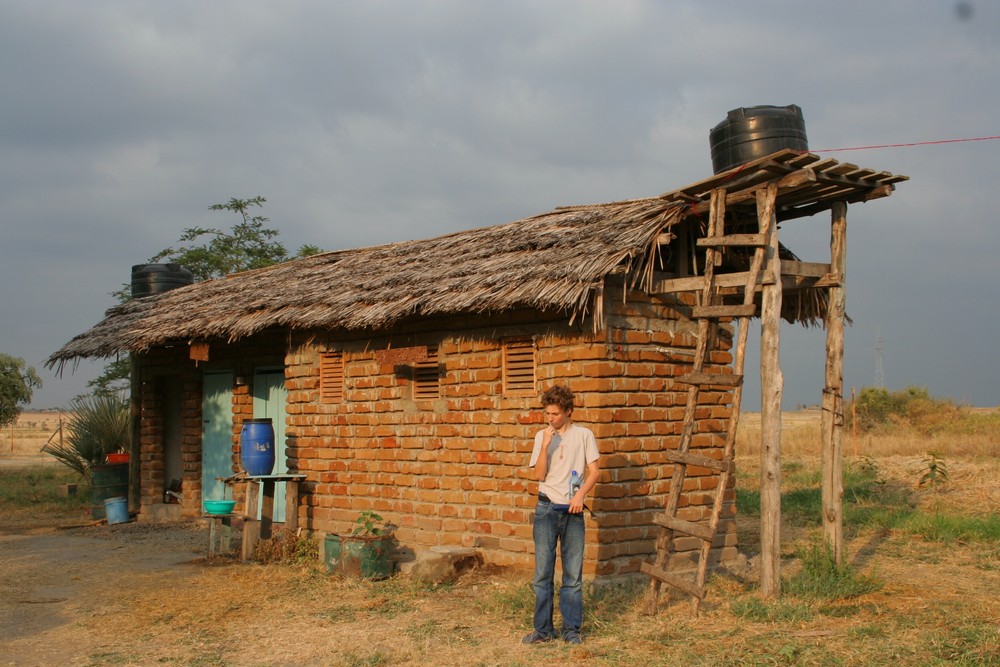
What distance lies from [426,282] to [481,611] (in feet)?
10.8

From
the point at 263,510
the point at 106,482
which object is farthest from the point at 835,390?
the point at 106,482

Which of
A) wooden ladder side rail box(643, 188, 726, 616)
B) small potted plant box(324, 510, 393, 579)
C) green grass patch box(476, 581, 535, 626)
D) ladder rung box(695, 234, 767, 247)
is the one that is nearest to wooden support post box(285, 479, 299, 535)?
small potted plant box(324, 510, 393, 579)

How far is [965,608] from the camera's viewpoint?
6613 mm

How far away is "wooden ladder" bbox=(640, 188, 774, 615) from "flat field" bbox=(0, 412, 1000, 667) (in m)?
0.27

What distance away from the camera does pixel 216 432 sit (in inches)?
492

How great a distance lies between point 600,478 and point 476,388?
1.57 m

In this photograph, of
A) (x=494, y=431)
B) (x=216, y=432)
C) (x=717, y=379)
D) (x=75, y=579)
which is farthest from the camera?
(x=216, y=432)

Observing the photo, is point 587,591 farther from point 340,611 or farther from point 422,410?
point 422,410

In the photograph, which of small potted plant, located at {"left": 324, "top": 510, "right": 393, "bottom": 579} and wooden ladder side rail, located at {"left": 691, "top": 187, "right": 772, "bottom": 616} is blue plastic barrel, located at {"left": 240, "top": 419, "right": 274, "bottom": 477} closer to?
small potted plant, located at {"left": 324, "top": 510, "right": 393, "bottom": 579}

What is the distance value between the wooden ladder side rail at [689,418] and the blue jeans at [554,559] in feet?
2.84

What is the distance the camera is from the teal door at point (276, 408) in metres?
11.5

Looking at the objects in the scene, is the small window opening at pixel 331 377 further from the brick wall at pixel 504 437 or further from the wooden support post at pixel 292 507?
the wooden support post at pixel 292 507

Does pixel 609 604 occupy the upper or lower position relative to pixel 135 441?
lower

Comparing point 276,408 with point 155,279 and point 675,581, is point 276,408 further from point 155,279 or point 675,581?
point 675,581
